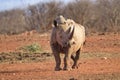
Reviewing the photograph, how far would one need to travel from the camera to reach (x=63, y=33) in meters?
14.8

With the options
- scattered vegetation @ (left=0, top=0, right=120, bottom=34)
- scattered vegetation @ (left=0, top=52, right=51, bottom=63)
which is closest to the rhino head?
scattered vegetation @ (left=0, top=52, right=51, bottom=63)

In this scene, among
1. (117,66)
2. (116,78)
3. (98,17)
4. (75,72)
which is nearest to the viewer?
(116,78)

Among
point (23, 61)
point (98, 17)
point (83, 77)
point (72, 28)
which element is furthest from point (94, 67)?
point (98, 17)

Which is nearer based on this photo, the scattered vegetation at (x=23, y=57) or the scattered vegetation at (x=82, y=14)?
the scattered vegetation at (x=23, y=57)

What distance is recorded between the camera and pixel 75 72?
14.4 meters

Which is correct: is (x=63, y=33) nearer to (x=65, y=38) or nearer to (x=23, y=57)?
(x=65, y=38)

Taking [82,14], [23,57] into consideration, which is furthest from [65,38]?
[82,14]

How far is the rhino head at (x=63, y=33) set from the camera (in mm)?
14820

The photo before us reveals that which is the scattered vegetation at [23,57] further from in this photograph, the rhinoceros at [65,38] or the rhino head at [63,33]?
the rhino head at [63,33]

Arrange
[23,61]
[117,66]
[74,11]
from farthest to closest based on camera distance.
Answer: [74,11] → [23,61] → [117,66]

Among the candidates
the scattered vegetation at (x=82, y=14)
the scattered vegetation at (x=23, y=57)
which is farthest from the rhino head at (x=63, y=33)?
the scattered vegetation at (x=82, y=14)

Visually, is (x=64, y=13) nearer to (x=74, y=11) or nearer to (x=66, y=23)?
(x=74, y=11)

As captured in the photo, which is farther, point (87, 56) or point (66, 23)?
point (87, 56)

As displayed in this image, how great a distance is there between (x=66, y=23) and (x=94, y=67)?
205 cm
